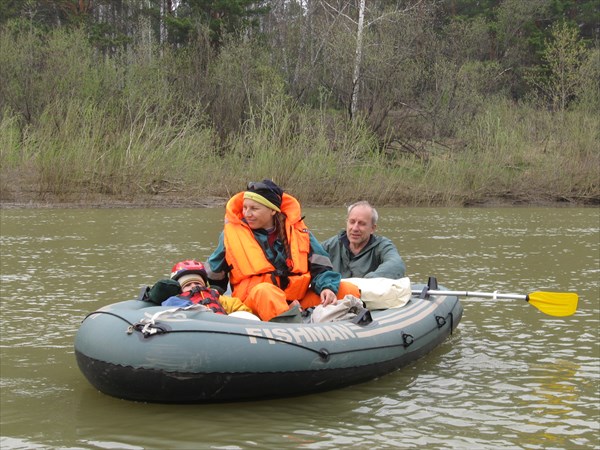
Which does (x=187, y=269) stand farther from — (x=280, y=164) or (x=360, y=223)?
(x=280, y=164)

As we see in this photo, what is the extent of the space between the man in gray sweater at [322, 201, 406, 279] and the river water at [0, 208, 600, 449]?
0.67m

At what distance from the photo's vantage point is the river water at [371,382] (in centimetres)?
429

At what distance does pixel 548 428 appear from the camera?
4.48 metres

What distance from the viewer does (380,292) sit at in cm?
586

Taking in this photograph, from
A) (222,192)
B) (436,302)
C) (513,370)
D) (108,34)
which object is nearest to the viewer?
(513,370)

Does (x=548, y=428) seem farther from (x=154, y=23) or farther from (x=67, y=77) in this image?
(x=154, y=23)

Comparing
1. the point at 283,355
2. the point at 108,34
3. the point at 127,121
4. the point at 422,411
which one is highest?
the point at 108,34

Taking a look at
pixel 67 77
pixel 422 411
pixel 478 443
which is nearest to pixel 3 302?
pixel 422 411

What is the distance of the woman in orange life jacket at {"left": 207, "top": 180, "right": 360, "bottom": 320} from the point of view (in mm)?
5391

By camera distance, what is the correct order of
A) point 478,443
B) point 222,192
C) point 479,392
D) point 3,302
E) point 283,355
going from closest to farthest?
point 478,443 → point 283,355 → point 479,392 → point 3,302 → point 222,192

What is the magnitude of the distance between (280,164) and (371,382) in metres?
12.5

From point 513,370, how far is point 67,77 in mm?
16496

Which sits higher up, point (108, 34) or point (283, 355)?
point (108, 34)

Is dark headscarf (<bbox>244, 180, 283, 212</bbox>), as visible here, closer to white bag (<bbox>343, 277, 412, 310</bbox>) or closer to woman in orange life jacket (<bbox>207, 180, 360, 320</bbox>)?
woman in orange life jacket (<bbox>207, 180, 360, 320</bbox>)
